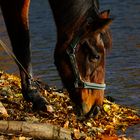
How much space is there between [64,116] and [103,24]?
1.63m

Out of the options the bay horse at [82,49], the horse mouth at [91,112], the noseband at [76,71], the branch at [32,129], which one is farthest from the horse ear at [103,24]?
the branch at [32,129]

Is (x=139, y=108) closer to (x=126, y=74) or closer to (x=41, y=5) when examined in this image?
(x=126, y=74)

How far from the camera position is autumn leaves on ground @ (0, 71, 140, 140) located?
218 inches

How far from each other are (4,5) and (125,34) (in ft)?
21.6

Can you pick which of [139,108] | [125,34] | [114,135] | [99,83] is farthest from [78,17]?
[125,34]

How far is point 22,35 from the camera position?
6.36 metres

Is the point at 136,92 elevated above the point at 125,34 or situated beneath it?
situated beneath

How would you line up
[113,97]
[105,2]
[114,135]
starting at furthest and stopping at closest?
[105,2] → [113,97] → [114,135]

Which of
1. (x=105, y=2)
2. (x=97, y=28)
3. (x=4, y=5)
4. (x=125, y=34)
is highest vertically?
(x=105, y=2)

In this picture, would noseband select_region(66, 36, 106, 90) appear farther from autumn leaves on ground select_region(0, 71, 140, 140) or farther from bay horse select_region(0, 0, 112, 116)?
autumn leaves on ground select_region(0, 71, 140, 140)

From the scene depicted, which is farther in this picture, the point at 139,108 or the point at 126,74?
the point at 126,74

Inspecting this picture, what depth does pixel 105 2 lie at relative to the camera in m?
18.2

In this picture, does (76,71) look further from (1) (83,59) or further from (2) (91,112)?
(2) (91,112)

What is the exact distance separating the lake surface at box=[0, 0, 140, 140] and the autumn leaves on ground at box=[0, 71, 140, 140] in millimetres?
264
